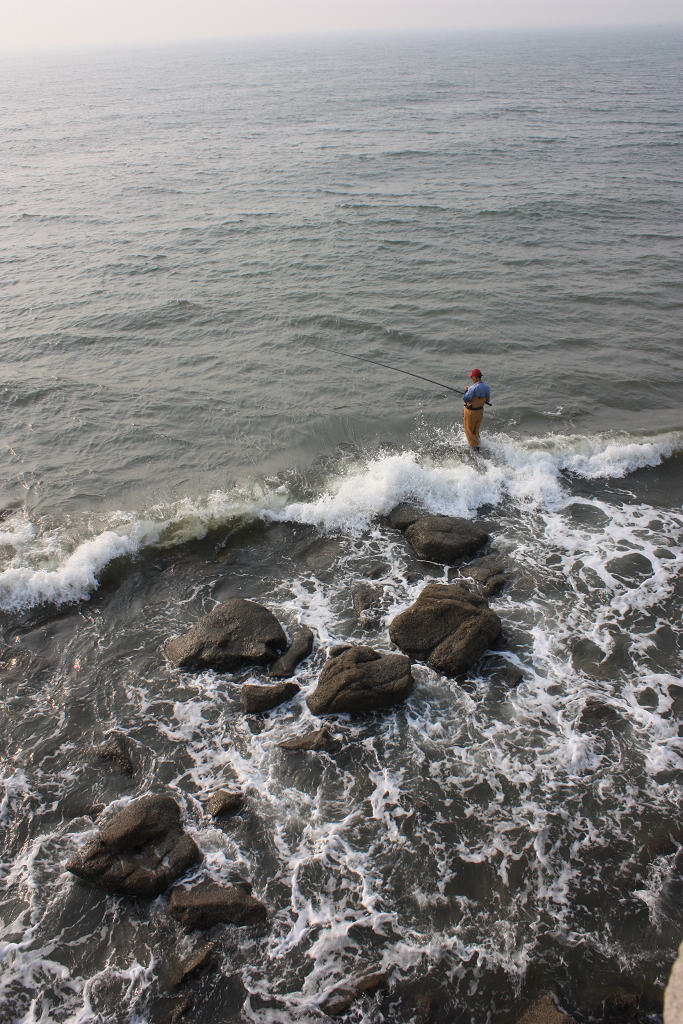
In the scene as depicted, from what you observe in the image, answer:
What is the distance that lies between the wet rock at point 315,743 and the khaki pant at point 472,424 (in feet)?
26.2

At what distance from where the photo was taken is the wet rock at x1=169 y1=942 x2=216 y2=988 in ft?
19.7

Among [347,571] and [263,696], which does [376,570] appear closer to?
[347,571]

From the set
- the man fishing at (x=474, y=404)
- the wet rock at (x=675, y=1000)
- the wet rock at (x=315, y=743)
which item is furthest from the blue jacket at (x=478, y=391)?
the wet rock at (x=675, y=1000)

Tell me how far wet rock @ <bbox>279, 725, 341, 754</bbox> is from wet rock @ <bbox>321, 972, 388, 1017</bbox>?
2509 millimetres

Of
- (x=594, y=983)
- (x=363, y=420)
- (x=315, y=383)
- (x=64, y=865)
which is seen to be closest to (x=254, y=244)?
(x=315, y=383)

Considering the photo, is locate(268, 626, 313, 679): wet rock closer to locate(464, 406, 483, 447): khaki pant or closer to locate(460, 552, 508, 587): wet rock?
locate(460, 552, 508, 587): wet rock

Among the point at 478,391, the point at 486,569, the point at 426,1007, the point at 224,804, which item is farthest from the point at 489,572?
the point at 426,1007

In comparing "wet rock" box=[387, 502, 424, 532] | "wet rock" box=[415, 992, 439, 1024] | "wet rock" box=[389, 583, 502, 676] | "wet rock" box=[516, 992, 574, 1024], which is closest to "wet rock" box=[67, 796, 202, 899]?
"wet rock" box=[415, 992, 439, 1024]

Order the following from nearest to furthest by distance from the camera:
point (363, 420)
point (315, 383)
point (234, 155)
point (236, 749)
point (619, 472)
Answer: point (236, 749), point (619, 472), point (363, 420), point (315, 383), point (234, 155)

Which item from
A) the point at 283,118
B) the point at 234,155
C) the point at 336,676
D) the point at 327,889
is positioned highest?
the point at 283,118

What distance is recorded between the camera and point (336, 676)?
→ 8562 millimetres

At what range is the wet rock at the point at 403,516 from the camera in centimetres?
1191

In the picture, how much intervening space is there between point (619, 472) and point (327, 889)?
407 inches

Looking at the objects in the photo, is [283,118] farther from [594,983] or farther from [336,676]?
[594,983]
